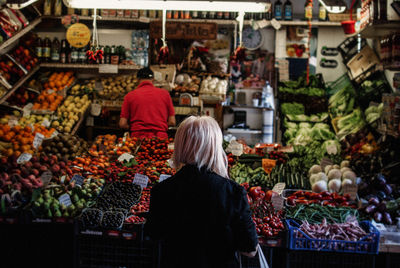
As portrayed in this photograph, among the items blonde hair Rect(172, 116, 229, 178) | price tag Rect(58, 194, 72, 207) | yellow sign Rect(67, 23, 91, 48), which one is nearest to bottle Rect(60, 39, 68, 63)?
yellow sign Rect(67, 23, 91, 48)

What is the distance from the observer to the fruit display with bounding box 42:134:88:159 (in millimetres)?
5230

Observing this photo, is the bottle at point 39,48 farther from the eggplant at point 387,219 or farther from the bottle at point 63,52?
the eggplant at point 387,219

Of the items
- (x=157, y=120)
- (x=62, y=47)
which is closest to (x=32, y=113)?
(x=62, y=47)

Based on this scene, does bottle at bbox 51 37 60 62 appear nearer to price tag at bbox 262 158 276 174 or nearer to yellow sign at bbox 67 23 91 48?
yellow sign at bbox 67 23 91 48

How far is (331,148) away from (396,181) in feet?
3.47

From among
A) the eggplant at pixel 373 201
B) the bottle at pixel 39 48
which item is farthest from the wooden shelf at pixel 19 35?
the eggplant at pixel 373 201

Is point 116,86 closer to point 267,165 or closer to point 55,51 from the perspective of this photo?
point 55,51

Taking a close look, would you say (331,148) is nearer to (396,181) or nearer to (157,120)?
(396,181)

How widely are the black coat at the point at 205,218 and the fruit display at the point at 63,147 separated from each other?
321 centimetres

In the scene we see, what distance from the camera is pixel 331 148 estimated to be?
222 inches

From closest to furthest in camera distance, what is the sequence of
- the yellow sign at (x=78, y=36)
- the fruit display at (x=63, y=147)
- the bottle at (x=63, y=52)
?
the fruit display at (x=63, y=147) → the yellow sign at (x=78, y=36) → the bottle at (x=63, y=52)

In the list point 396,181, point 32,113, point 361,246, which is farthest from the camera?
point 32,113

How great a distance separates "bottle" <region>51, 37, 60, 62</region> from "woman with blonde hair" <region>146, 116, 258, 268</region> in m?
6.08

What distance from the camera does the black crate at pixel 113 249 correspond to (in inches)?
128
